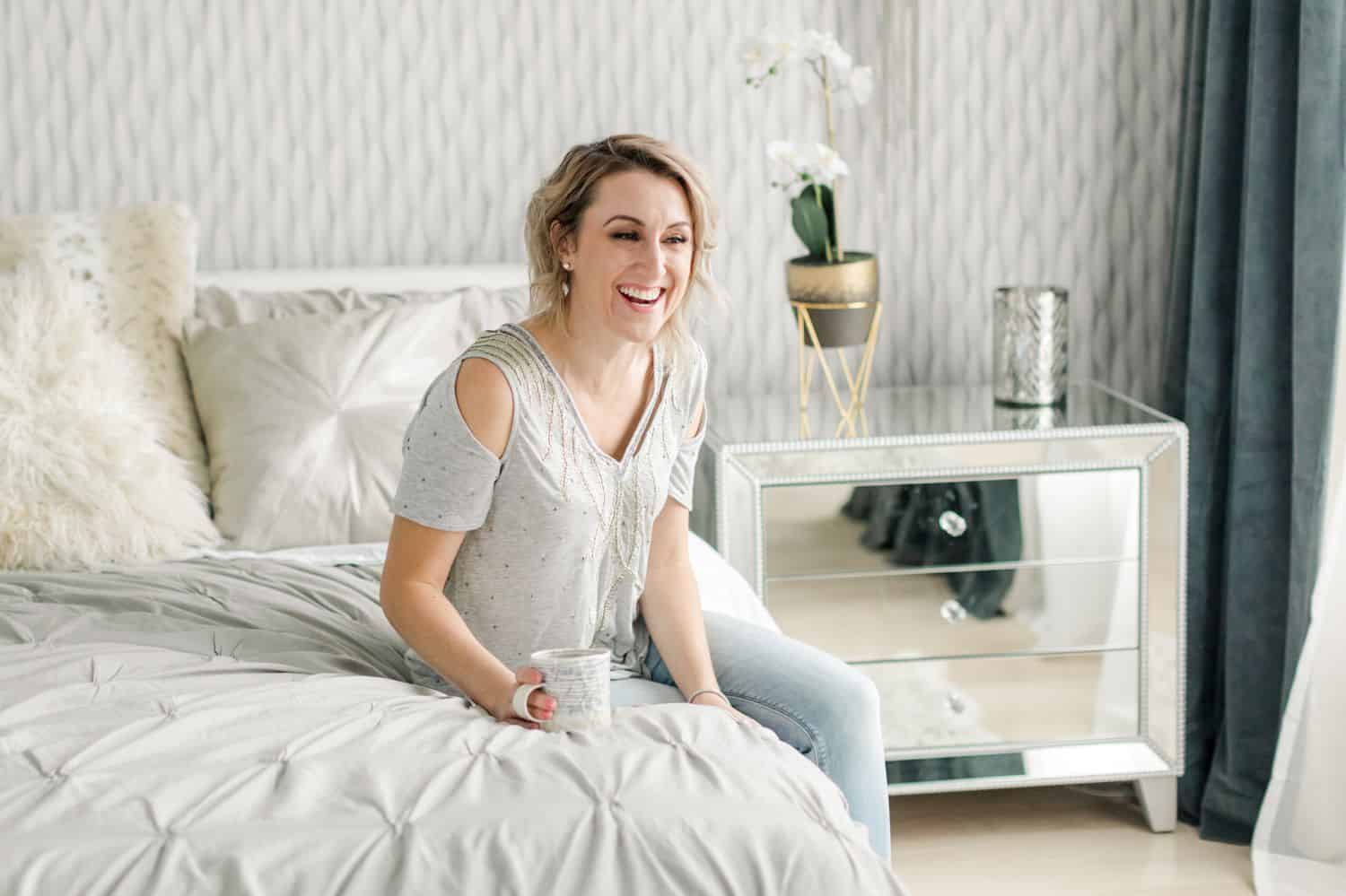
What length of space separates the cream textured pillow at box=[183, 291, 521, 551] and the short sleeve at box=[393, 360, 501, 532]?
0.71 metres

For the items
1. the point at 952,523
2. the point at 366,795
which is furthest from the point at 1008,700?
the point at 366,795

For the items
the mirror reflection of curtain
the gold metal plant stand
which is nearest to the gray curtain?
the mirror reflection of curtain

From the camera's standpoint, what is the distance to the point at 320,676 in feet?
4.78

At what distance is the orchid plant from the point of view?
255cm

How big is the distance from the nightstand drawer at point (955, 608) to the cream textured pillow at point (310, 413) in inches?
28.5

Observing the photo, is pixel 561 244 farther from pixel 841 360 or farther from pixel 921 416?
pixel 841 360

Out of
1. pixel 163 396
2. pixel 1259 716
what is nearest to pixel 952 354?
pixel 1259 716

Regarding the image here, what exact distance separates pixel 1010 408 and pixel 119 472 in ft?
5.11

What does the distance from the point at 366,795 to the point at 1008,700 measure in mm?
1555

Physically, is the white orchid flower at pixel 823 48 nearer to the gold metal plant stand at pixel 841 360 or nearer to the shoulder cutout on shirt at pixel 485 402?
the gold metal plant stand at pixel 841 360

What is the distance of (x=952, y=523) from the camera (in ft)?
7.90

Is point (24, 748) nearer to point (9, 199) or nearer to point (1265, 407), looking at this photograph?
point (9, 199)

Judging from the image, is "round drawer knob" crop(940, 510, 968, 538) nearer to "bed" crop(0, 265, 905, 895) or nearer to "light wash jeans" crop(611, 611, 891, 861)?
"light wash jeans" crop(611, 611, 891, 861)

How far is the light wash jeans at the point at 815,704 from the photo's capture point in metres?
1.62
